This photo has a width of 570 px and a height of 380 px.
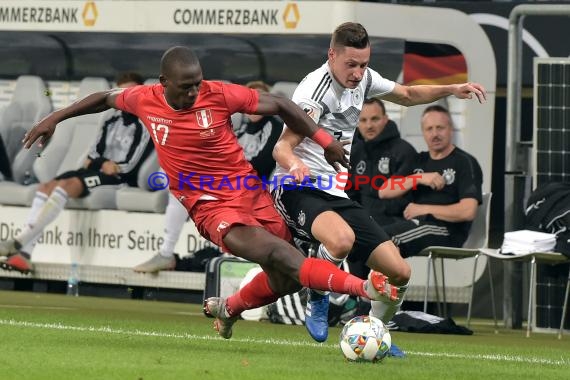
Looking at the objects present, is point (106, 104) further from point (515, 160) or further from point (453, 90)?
point (515, 160)

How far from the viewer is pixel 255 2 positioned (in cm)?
1586

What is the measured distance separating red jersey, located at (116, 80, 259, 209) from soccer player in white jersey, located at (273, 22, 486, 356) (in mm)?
333

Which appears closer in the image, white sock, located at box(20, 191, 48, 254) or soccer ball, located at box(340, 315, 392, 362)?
soccer ball, located at box(340, 315, 392, 362)

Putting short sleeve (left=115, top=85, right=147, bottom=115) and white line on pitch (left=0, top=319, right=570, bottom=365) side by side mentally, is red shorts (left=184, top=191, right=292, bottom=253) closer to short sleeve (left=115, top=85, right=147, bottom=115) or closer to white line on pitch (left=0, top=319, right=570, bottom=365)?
short sleeve (left=115, top=85, right=147, bottom=115)

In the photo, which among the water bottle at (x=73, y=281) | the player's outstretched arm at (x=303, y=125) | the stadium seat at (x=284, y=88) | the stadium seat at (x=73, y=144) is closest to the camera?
the player's outstretched arm at (x=303, y=125)

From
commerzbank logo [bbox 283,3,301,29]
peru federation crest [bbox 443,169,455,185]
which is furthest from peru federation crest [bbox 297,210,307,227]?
commerzbank logo [bbox 283,3,301,29]

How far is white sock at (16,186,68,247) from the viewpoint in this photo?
55.5ft

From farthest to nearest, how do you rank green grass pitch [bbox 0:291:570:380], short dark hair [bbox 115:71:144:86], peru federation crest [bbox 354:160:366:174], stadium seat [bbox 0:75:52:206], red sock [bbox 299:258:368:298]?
1. stadium seat [bbox 0:75:52:206]
2. short dark hair [bbox 115:71:144:86]
3. peru federation crest [bbox 354:160:366:174]
4. red sock [bbox 299:258:368:298]
5. green grass pitch [bbox 0:291:570:380]

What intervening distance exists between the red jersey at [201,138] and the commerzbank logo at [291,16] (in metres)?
5.61

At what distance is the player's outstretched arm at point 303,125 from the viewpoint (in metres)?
9.56

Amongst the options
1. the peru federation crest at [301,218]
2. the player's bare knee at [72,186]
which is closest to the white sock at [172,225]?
the player's bare knee at [72,186]

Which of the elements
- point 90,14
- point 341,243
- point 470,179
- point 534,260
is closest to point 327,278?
point 341,243

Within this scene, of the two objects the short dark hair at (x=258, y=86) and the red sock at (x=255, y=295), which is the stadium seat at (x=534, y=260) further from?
the red sock at (x=255, y=295)

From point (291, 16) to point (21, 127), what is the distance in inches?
150
